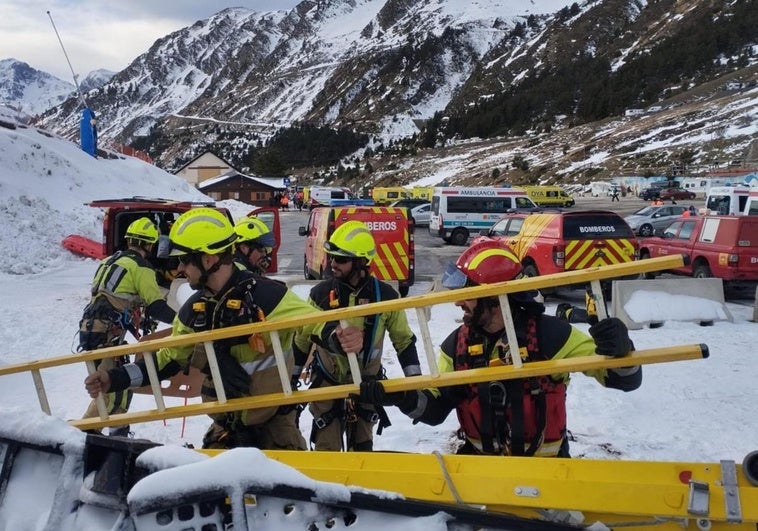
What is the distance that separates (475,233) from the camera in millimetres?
28297

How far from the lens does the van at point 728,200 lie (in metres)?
22.3

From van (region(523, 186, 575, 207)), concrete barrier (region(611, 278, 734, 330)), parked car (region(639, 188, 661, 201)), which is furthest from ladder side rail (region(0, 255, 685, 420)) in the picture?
parked car (region(639, 188, 661, 201))

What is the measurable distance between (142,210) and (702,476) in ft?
36.8

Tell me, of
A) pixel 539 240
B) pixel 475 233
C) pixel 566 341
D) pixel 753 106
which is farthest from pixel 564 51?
pixel 566 341

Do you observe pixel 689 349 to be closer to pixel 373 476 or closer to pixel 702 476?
pixel 702 476

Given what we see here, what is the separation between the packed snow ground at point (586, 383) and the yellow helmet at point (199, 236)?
3.33 ft

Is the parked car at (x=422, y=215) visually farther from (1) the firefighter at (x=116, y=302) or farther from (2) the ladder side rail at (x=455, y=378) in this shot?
(2) the ladder side rail at (x=455, y=378)

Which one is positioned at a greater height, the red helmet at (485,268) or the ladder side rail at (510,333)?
A: the red helmet at (485,268)

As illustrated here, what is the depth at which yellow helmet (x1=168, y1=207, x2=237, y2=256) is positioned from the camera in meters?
3.11

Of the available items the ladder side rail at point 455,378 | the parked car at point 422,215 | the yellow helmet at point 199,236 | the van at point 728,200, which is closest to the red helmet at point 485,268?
the ladder side rail at point 455,378

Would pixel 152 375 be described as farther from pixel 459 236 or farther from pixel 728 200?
pixel 728 200

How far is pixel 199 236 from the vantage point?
3.12 metres

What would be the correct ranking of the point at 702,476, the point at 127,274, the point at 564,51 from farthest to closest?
the point at 564,51
the point at 127,274
the point at 702,476

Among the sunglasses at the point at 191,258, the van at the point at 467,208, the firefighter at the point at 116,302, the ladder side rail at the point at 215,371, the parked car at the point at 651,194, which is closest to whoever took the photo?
the ladder side rail at the point at 215,371
